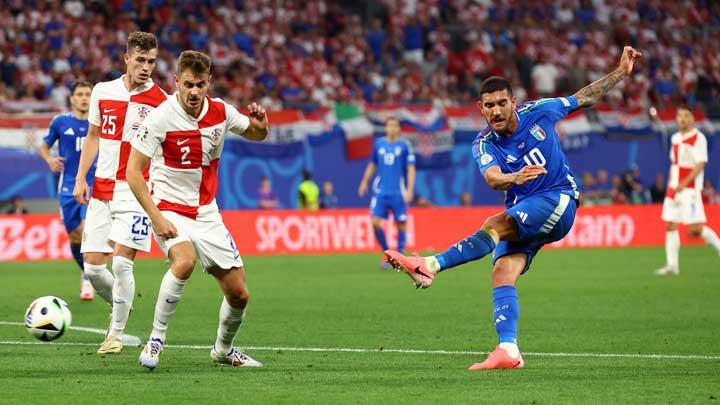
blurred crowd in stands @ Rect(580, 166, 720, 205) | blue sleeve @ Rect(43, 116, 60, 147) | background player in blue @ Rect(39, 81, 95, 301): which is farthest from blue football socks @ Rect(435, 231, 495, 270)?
blurred crowd in stands @ Rect(580, 166, 720, 205)

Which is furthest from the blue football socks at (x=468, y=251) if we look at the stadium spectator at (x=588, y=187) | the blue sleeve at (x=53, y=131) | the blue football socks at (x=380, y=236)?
the stadium spectator at (x=588, y=187)

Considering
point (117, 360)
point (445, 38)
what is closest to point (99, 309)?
point (117, 360)

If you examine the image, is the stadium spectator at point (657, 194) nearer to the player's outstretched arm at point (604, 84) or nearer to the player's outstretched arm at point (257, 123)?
the player's outstretched arm at point (604, 84)

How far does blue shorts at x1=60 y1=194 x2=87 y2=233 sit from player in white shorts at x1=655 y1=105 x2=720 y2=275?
9289 mm

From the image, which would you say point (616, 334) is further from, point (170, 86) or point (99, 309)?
point (170, 86)

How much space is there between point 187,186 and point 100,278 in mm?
2443

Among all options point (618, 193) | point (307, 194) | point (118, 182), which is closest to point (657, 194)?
point (618, 193)

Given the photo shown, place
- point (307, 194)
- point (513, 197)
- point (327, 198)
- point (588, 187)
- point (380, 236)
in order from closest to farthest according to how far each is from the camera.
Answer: point (513, 197), point (380, 236), point (307, 194), point (327, 198), point (588, 187)

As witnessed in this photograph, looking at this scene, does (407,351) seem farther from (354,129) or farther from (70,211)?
(354,129)

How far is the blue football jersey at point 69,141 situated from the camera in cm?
1406

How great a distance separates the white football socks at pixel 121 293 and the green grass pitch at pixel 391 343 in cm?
29

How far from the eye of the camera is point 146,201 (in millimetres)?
8383

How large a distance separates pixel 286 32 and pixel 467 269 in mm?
12840

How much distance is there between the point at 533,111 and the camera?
9055 millimetres
